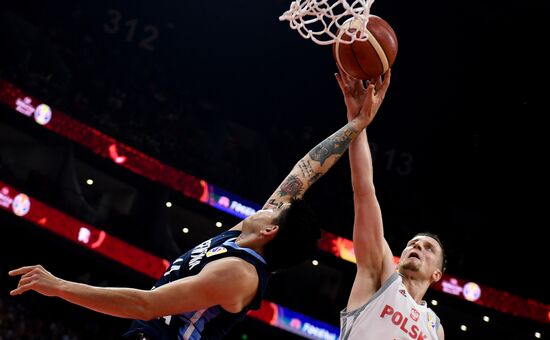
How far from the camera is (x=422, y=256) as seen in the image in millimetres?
3836

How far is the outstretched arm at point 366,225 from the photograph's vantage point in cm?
363

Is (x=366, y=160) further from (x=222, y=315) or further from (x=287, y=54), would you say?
(x=287, y=54)

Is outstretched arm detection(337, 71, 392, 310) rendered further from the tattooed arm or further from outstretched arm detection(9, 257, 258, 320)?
outstretched arm detection(9, 257, 258, 320)

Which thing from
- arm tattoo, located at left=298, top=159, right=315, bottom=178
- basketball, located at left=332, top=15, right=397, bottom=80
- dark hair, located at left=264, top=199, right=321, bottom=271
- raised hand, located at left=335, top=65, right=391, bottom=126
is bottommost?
dark hair, located at left=264, top=199, right=321, bottom=271

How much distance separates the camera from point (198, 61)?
18.9 metres

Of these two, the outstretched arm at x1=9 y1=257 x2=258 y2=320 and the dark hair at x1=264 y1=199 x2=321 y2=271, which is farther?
the dark hair at x1=264 y1=199 x2=321 y2=271

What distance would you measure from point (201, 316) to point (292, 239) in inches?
19.6

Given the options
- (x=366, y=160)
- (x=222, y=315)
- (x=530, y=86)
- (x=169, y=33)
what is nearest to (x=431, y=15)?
(x=530, y=86)

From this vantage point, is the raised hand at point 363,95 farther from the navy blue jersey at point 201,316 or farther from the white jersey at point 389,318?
the navy blue jersey at point 201,316

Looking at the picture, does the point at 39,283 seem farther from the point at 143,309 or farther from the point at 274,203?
the point at 274,203

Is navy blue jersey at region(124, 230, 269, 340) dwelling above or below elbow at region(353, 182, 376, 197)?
below

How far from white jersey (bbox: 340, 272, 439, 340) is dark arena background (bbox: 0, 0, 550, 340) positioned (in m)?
10.6

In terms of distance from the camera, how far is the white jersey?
3.41m

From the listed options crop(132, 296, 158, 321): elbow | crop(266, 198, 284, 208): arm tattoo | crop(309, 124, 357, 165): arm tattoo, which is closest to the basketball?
crop(309, 124, 357, 165): arm tattoo
